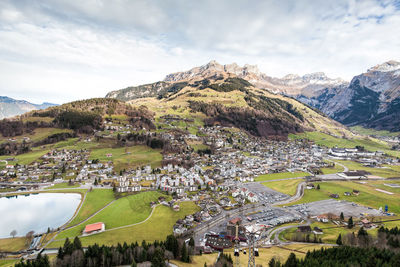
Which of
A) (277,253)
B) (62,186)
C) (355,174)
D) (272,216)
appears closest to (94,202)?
(62,186)

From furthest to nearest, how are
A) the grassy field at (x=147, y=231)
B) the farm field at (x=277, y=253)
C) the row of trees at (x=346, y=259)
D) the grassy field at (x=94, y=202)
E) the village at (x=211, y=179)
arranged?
1. the grassy field at (x=94, y=202)
2. the village at (x=211, y=179)
3. the grassy field at (x=147, y=231)
4. the farm field at (x=277, y=253)
5. the row of trees at (x=346, y=259)

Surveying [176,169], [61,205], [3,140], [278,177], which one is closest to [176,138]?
[176,169]

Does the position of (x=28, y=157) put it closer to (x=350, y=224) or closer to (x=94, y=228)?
(x=94, y=228)

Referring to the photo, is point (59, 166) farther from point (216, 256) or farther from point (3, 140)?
point (216, 256)

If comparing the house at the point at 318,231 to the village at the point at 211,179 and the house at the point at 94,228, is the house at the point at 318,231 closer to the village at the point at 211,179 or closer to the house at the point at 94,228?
the village at the point at 211,179

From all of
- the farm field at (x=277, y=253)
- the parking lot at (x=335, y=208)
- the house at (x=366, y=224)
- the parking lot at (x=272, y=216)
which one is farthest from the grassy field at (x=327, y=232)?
the parking lot at (x=335, y=208)
